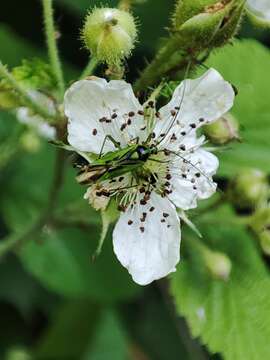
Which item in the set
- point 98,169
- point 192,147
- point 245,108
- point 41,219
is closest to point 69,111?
point 98,169

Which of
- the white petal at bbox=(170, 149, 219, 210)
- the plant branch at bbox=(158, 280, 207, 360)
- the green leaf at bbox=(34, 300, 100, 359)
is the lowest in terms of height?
the green leaf at bbox=(34, 300, 100, 359)

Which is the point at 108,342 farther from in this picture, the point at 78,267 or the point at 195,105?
the point at 195,105

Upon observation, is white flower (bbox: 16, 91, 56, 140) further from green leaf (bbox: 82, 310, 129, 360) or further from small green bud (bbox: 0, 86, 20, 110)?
green leaf (bbox: 82, 310, 129, 360)

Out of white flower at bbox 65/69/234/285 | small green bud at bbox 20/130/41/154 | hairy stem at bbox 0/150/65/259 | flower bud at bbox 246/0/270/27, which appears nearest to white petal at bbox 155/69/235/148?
white flower at bbox 65/69/234/285

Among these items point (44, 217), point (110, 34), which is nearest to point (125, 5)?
point (110, 34)

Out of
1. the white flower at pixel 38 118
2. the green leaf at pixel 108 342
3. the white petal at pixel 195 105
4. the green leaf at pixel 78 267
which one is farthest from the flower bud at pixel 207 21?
the green leaf at pixel 108 342

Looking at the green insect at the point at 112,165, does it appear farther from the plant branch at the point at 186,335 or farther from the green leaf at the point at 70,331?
the green leaf at the point at 70,331
